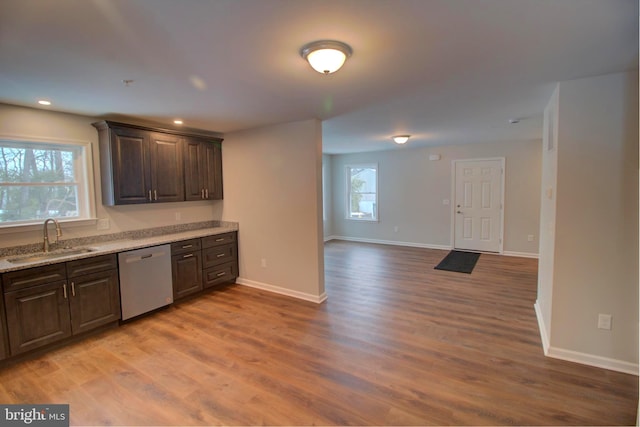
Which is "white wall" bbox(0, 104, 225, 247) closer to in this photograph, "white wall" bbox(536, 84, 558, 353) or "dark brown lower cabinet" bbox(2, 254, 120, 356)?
"dark brown lower cabinet" bbox(2, 254, 120, 356)

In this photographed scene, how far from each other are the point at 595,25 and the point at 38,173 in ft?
15.8

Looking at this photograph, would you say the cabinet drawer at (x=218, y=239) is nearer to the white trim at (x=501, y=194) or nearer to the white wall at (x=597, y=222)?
the white wall at (x=597, y=222)

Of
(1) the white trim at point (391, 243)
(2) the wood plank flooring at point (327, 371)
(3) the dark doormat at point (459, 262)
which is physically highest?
(1) the white trim at point (391, 243)

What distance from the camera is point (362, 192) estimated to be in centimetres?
807

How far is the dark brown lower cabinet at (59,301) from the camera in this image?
2627 mm

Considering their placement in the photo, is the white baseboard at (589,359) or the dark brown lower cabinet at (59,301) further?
the dark brown lower cabinet at (59,301)

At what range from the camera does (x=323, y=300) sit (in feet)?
13.2

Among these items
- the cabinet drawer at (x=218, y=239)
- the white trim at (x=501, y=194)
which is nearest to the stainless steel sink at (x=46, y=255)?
the cabinet drawer at (x=218, y=239)

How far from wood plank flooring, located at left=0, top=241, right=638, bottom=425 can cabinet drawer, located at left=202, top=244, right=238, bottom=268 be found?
647mm

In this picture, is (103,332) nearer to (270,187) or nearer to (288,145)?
(270,187)

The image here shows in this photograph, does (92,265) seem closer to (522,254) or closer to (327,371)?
(327,371)

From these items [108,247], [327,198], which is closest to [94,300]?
[108,247]

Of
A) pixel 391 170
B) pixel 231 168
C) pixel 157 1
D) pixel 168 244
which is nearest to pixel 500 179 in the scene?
pixel 391 170

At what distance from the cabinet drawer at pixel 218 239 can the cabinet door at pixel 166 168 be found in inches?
26.3
